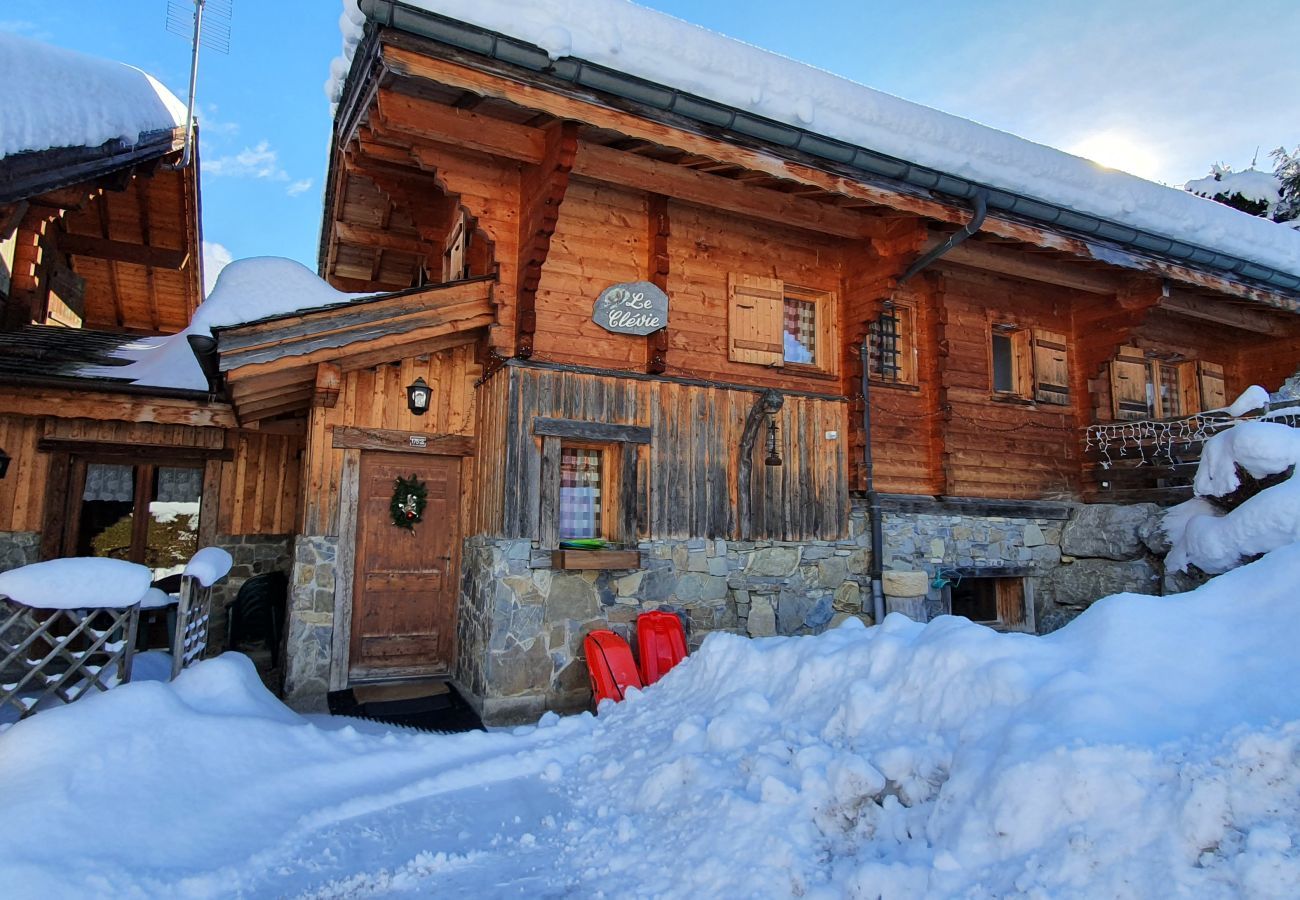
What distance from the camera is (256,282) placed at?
732 centimetres

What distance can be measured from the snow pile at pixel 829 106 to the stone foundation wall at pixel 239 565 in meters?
5.72

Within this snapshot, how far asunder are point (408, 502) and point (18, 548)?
15.5 ft

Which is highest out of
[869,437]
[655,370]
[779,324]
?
[779,324]

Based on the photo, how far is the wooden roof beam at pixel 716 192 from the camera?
7.17 metres

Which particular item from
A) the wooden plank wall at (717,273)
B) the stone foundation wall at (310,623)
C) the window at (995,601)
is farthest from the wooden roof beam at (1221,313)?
the stone foundation wall at (310,623)

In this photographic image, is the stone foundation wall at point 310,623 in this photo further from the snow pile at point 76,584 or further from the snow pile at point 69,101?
the snow pile at point 69,101

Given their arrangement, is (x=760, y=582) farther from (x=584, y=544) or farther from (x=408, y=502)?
(x=408, y=502)

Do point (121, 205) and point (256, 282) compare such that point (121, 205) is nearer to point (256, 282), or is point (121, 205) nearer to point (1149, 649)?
point (256, 282)

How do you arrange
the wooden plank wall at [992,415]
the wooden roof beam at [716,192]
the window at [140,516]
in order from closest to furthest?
the wooden roof beam at [716,192] → the window at [140,516] → the wooden plank wall at [992,415]

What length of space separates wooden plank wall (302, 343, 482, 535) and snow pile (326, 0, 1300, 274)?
10.4 feet

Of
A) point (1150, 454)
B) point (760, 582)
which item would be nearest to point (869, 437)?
point (760, 582)

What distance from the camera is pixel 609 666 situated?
6.57 metres

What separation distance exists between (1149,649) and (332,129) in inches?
381

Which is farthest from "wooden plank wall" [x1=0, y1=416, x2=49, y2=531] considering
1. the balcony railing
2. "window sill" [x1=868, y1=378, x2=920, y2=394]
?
the balcony railing
